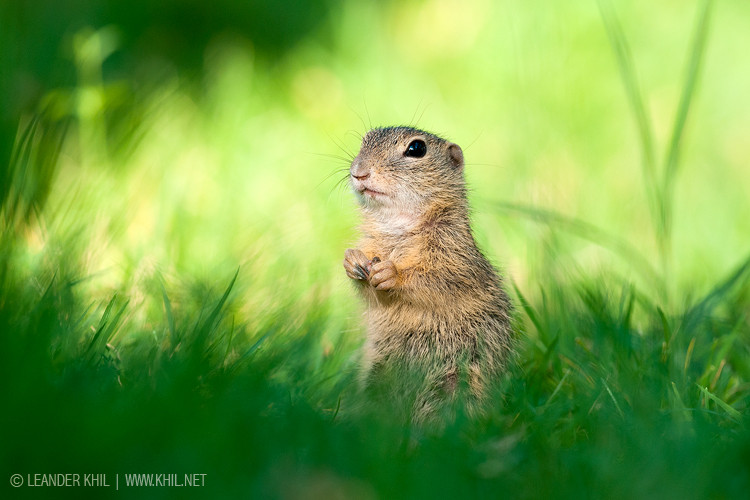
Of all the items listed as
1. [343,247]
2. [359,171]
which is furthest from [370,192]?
[343,247]

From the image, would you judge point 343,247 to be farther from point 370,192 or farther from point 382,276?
point 382,276

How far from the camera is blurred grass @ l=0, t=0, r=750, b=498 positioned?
2480mm

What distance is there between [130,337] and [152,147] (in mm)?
2995

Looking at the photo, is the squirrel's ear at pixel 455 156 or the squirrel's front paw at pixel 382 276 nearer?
the squirrel's front paw at pixel 382 276

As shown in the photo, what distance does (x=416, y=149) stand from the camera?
4227 millimetres

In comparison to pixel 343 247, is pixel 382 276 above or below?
below

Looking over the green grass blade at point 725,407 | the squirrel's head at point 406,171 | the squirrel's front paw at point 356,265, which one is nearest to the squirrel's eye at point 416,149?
the squirrel's head at point 406,171

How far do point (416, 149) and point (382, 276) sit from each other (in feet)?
2.51

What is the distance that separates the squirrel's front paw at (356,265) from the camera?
382 cm

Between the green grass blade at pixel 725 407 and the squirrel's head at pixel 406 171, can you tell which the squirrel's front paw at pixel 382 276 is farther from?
the green grass blade at pixel 725 407

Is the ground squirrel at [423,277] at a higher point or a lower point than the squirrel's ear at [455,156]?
lower

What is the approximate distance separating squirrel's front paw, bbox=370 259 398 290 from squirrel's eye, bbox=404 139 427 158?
26.7 inches

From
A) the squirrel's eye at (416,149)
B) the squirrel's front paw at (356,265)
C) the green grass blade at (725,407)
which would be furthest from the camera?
the squirrel's eye at (416,149)

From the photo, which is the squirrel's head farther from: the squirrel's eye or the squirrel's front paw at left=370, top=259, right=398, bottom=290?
the squirrel's front paw at left=370, top=259, right=398, bottom=290
